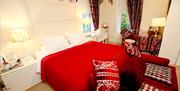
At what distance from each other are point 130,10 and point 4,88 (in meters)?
4.38

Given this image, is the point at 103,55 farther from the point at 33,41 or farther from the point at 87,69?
the point at 33,41

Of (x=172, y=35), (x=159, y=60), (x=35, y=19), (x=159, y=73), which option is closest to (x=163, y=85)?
(x=159, y=73)

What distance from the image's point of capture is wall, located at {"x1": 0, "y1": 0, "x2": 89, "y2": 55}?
2.23 meters

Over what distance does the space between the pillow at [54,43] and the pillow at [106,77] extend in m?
1.41

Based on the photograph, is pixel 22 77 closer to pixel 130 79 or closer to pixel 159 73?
pixel 130 79

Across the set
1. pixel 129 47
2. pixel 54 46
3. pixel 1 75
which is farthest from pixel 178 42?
pixel 1 75

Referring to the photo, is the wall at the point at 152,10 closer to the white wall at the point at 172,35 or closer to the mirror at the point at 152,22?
the mirror at the point at 152,22

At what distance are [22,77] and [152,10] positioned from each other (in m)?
4.27

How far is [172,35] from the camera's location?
279cm

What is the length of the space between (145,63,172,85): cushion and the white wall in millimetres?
889

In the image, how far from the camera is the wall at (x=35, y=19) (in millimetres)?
2229

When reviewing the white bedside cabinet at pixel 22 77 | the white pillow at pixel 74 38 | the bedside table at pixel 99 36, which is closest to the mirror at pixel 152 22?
the bedside table at pixel 99 36

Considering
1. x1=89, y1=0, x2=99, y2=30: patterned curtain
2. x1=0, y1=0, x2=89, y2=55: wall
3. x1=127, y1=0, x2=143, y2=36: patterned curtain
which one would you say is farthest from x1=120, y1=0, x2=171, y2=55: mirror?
x1=0, y1=0, x2=89, y2=55: wall

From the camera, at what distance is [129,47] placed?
2340 mm
